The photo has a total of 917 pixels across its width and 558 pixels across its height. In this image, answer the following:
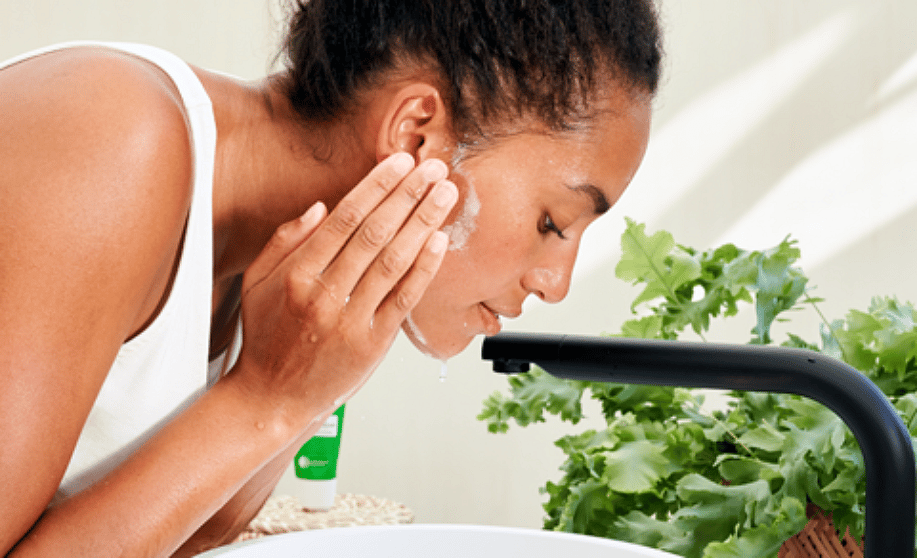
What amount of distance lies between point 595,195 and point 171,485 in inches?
12.0

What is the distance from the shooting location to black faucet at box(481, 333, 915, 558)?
34cm

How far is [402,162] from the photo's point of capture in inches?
19.5

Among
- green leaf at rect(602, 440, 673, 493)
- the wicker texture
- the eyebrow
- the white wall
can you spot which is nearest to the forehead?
the eyebrow

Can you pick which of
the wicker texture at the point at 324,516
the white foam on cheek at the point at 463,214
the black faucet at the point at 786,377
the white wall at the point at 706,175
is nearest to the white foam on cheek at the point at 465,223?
the white foam on cheek at the point at 463,214

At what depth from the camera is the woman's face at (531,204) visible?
520mm

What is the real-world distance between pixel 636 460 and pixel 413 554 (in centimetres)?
24

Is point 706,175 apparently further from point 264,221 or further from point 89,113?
point 89,113

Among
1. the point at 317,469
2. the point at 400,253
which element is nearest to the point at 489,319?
the point at 400,253

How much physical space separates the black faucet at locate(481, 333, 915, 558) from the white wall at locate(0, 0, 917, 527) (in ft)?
3.63

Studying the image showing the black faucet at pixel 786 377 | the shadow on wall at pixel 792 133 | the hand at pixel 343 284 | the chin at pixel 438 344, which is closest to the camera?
the black faucet at pixel 786 377

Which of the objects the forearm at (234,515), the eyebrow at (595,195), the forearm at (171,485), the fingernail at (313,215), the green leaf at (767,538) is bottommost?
the forearm at (234,515)

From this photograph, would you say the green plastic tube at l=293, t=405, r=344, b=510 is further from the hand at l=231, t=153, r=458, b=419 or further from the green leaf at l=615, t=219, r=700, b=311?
the hand at l=231, t=153, r=458, b=419

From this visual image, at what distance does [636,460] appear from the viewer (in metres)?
0.61

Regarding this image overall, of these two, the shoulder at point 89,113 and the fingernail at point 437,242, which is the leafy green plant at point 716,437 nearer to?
the fingernail at point 437,242
